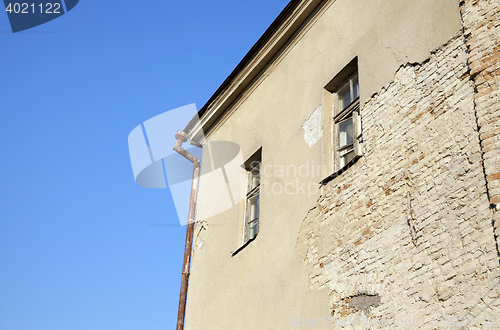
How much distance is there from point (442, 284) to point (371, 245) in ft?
3.07

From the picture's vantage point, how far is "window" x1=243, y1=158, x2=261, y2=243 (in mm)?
7594

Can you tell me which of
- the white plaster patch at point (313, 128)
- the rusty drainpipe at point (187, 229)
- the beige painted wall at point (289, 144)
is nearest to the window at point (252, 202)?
the beige painted wall at point (289, 144)

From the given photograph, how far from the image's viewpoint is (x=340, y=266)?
5328mm

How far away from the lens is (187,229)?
30.0 feet

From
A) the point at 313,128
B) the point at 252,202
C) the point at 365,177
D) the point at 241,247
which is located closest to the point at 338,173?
the point at 365,177

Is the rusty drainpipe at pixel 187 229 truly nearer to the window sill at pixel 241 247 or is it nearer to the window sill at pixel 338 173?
the window sill at pixel 241 247

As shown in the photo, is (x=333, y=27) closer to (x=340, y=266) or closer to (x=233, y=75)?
(x=233, y=75)

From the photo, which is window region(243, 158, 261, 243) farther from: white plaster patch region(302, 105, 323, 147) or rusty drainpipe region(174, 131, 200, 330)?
rusty drainpipe region(174, 131, 200, 330)

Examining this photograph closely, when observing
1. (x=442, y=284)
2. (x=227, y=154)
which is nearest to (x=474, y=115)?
(x=442, y=284)

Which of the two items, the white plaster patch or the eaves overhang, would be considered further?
the eaves overhang

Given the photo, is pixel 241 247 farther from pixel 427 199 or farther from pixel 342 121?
pixel 427 199

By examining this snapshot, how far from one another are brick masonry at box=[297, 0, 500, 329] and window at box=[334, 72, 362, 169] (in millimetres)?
301

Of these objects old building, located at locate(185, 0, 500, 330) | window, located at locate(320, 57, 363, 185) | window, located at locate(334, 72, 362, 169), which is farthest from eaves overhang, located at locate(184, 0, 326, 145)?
window, located at locate(334, 72, 362, 169)

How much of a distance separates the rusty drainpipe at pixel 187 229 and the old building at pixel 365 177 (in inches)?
7.5
